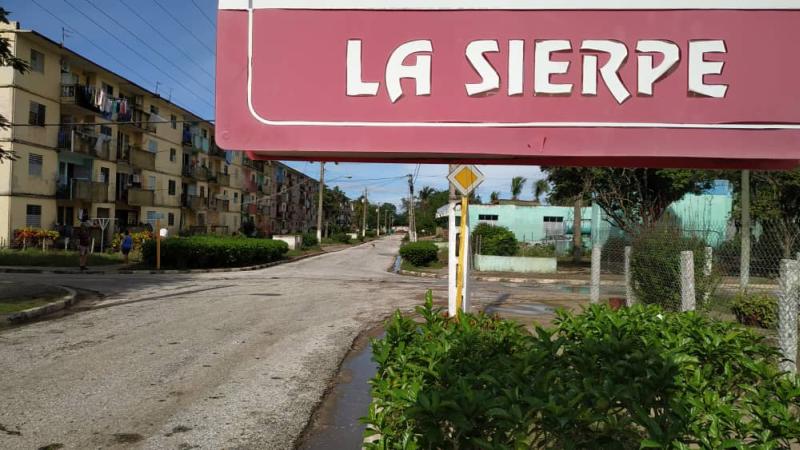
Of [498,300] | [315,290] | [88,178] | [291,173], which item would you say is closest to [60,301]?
[315,290]

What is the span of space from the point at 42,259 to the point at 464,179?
71.5ft

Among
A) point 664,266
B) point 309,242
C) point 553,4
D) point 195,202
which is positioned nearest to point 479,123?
point 553,4

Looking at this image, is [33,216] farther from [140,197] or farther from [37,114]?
[140,197]

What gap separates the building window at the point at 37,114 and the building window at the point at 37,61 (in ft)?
6.04

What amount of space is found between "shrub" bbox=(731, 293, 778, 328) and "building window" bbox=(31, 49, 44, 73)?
3231 centimetres

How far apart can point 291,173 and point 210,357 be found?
77.6 m

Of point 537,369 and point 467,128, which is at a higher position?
point 467,128

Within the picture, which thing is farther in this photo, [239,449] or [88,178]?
[88,178]

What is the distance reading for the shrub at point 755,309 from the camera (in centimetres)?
941

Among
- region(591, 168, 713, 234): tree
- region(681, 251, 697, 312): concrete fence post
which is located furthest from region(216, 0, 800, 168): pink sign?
region(591, 168, 713, 234): tree

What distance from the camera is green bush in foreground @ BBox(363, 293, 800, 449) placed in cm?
164

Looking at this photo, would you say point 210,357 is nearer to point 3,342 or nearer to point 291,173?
point 3,342

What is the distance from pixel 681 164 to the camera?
1.34m

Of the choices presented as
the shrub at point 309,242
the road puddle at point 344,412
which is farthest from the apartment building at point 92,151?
the road puddle at point 344,412
